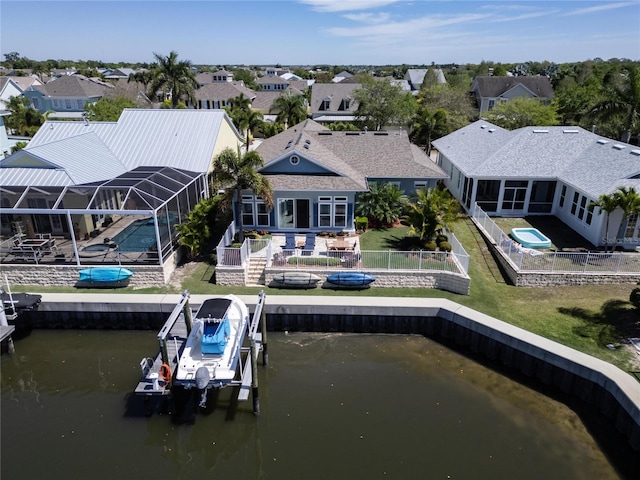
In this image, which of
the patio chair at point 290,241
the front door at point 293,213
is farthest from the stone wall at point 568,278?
the front door at point 293,213

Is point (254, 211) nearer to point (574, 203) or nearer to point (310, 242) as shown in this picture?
point (310, 242)

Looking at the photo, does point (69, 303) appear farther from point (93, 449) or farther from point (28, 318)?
point (93, 449)

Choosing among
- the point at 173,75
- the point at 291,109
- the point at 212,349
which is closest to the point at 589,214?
the point at 212,349

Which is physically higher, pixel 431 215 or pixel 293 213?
pixel 431 215

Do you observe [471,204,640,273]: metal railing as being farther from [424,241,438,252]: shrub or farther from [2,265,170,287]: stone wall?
[2,265,170,287]: stone wall

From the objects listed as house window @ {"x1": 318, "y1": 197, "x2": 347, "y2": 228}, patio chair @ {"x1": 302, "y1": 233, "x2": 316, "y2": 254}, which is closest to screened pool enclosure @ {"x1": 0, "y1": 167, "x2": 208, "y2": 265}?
patio chair @ {"x1": 302, "y1": 233, "x2": 316, "y2": 254}

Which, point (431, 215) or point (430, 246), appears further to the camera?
point (430, 246)

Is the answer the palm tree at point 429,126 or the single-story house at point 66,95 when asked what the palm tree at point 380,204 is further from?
the single-story house at point 66,95
